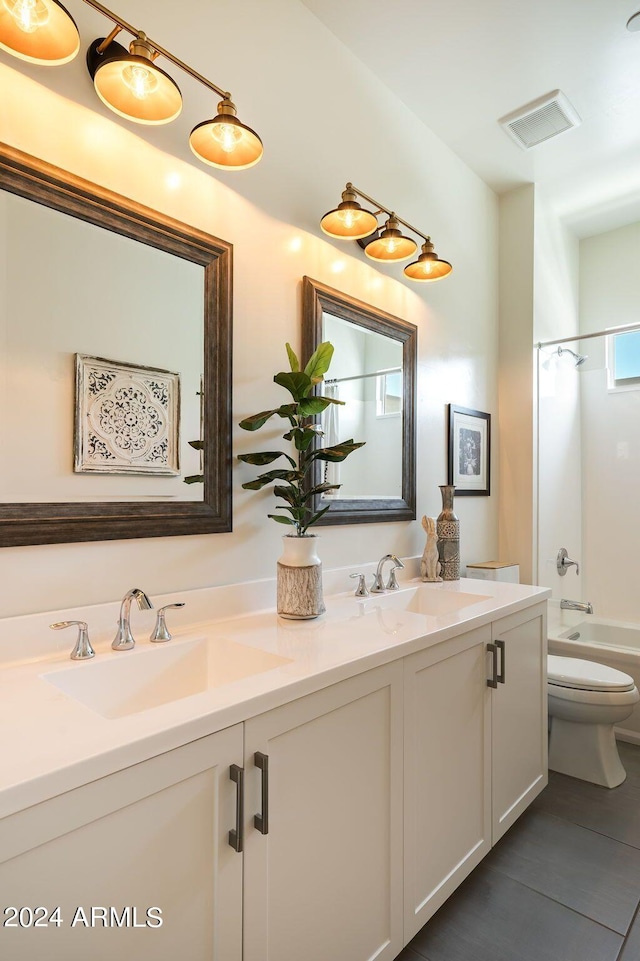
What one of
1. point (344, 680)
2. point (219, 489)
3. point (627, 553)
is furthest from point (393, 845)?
point (627, 553)

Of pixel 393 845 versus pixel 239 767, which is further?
pixel 393 845

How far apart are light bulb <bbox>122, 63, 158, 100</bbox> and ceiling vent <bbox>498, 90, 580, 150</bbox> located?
1948mm

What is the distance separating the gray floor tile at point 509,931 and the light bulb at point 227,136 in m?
2.23

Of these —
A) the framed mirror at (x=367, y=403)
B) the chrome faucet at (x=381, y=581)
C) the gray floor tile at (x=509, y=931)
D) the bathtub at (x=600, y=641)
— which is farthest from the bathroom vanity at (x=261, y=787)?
the bathtub at (x=600, y=641)

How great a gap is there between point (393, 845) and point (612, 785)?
57.8 inches

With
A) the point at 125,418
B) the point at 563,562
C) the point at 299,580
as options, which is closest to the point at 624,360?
the point at 563,562

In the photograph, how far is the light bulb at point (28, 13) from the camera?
1072mm

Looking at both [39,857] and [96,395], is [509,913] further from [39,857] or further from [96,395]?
[96,395]

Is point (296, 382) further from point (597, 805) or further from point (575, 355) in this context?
point (575, 355)

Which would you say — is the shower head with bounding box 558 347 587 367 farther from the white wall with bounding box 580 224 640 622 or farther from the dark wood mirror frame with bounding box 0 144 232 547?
the dark wood mirror frame with bounding box 0 144 232 547

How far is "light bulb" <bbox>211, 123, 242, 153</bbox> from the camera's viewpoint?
1393mm

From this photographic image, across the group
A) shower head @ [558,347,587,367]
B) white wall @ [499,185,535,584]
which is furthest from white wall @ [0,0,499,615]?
shower head @ [558,347,587,367]

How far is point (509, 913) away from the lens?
1.57 meters

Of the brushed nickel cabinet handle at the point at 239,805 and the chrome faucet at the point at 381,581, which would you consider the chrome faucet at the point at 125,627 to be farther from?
the chrome faucet at the point at 381,581
